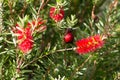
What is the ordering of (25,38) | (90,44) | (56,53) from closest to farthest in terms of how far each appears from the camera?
(25,38) < (90,44) < (56,53)

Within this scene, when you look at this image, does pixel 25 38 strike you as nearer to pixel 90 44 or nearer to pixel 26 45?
pixel 26 45

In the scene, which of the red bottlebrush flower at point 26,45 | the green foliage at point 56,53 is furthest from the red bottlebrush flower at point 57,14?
the red bottlebrush flower at point 26,45

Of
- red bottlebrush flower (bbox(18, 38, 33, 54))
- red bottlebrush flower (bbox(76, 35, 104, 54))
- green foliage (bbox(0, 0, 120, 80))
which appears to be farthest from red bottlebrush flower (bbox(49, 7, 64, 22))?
red bottlebrush flower (bbox(18, 38, 33, 54))

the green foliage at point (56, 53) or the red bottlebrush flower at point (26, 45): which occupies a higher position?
the red bottlebrush flower at point (26, 45)

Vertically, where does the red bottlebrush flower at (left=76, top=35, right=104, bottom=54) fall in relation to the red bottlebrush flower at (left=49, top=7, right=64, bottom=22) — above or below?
below

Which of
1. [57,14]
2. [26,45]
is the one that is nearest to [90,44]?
[57,14]

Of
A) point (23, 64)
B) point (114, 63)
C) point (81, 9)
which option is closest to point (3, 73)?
point (23, 64)

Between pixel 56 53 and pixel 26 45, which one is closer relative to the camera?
pixel 26 45

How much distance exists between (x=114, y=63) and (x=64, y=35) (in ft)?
1.82

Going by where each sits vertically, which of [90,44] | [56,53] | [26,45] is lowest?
[56,53]

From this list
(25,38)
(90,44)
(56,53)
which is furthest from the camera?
(56,53)

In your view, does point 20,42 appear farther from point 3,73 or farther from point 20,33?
point 3,73

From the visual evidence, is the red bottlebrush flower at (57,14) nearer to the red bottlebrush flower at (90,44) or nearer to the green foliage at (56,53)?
the green foliage at (56,53)

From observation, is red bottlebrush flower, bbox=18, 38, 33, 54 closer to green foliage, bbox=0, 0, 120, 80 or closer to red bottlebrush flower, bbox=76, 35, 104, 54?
green foliage, bbox=0, 0, 120, 80
